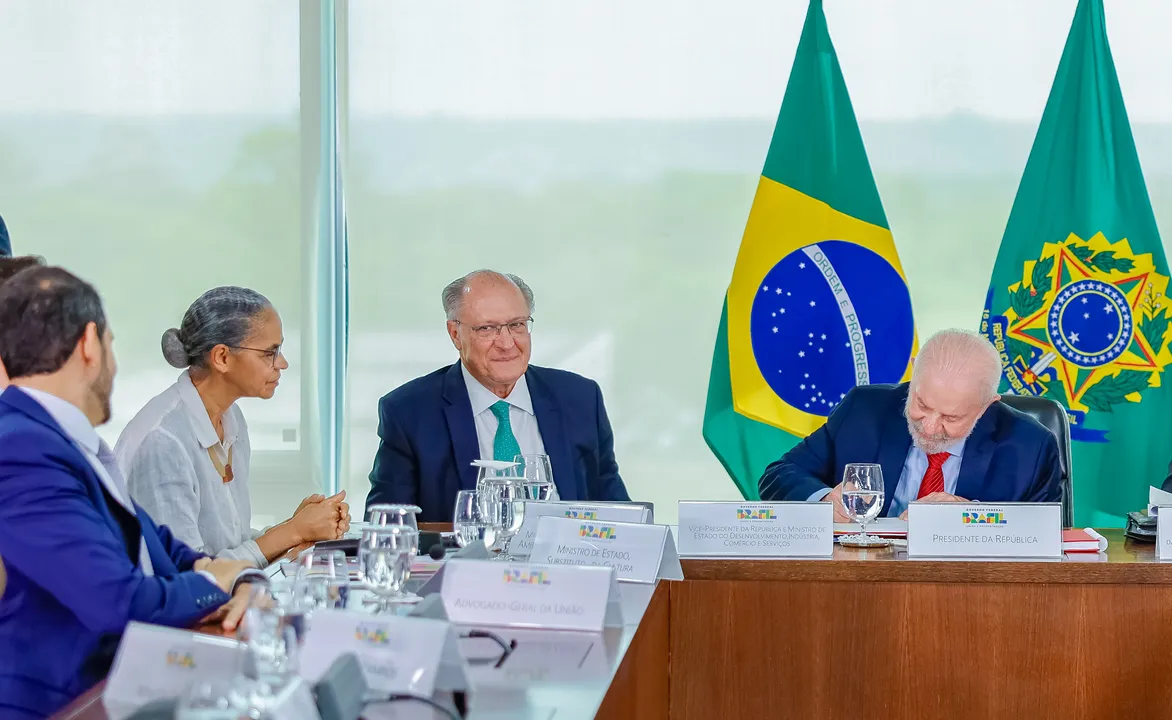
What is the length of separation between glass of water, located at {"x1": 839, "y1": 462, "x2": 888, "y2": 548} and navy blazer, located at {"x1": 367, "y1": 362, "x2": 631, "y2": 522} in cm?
96

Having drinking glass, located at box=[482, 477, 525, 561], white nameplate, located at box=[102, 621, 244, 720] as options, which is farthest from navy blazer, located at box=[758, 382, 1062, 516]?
white nameplate, located at box=[102, 621, 244, 720]

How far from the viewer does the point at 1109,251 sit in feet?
15.0

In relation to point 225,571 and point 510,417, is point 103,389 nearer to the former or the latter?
point 225,571

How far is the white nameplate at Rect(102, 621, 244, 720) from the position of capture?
142 centimetres

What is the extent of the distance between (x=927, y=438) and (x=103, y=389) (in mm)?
2139

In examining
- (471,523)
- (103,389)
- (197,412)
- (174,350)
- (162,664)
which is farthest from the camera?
(174,350)

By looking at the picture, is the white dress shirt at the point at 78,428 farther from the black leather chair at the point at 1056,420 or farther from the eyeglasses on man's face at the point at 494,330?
the black leather chair at the point at 1056,420

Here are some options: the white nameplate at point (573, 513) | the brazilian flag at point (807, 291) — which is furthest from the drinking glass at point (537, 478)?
the brazilian flag at point (807, 291)

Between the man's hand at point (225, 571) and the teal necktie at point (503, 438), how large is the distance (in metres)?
1.31

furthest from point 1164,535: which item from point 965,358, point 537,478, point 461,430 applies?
point 461,430

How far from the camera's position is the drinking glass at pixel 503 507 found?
7.87ft

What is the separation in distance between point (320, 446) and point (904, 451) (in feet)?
8.64

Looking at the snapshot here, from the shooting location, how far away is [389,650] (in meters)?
1.50

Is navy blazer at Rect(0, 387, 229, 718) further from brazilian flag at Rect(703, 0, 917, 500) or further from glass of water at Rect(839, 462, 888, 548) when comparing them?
brazilian flag at Rect(703, 0, 917, 500)
